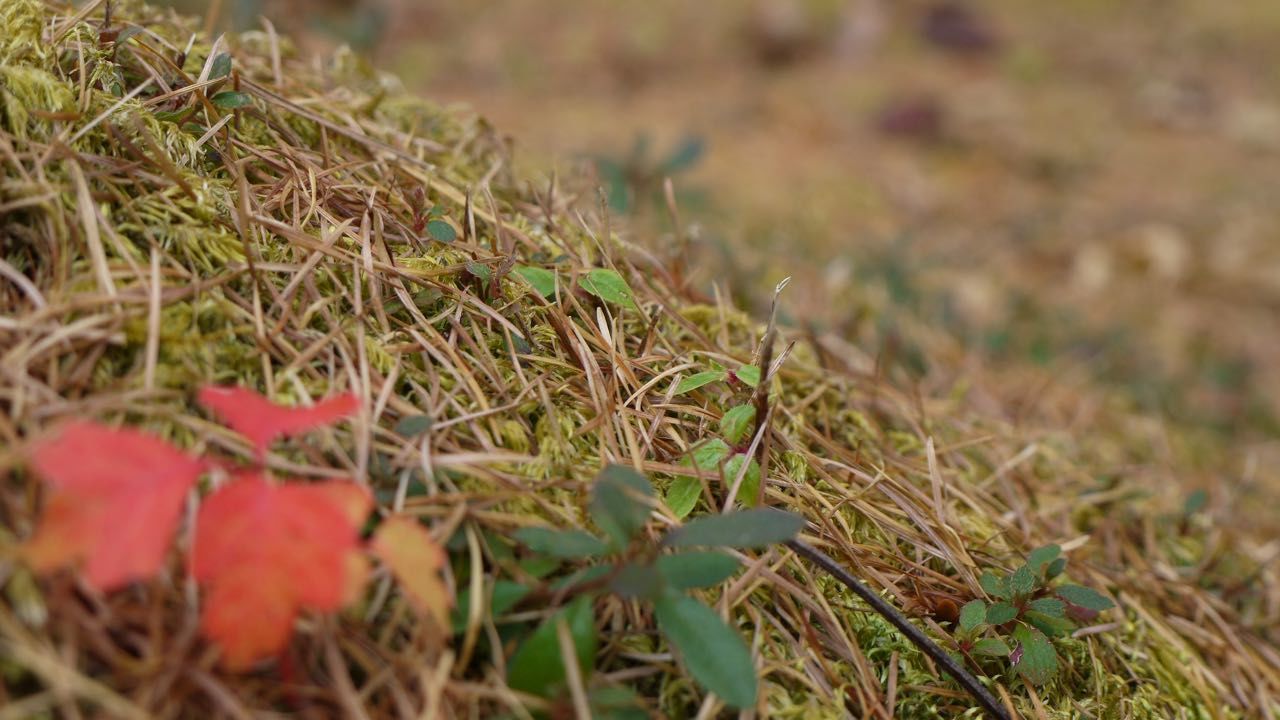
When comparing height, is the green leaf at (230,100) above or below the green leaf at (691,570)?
above

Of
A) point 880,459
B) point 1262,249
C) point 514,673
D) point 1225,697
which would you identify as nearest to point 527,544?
point 514,673

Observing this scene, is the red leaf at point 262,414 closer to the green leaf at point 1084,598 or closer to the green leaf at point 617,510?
the green leaf at point 617,510

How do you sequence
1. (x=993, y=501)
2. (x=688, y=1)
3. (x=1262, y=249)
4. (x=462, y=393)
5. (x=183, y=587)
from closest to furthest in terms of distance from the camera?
(x=183, y=587) → (x=462, y=393) → (x=993, y=501) → (x=1262, y=249) → (x=688, y=1)

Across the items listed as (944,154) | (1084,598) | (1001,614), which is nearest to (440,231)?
(1001,614)

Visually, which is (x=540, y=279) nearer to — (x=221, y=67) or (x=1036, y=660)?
(x=221, y=67)

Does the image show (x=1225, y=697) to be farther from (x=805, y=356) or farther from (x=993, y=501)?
(x=805, y=356)

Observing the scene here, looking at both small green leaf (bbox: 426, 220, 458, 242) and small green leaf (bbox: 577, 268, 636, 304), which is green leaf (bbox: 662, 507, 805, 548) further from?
small green leaf (bbox: 426, 220, 458, 242)

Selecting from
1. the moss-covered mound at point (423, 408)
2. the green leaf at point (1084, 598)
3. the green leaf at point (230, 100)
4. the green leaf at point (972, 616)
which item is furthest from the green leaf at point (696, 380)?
the green leaf at point (230, 100)
